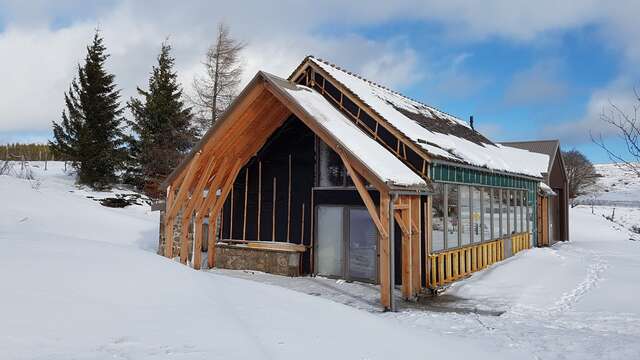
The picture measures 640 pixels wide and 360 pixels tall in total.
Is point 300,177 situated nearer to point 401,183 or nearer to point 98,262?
point 401,183

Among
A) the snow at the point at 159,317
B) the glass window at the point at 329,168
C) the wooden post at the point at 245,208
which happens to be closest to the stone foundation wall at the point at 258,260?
the wooden post at the point at 245,208

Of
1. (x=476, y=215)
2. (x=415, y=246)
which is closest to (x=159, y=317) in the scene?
(x=415, y=246)

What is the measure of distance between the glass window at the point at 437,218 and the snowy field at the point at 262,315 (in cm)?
114

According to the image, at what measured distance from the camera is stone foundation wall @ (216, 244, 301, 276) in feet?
41.6

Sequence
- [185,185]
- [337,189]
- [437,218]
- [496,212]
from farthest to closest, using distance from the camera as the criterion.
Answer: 1. [496,212]
2. [337,189]
3. [185,185]
4. [437,218]

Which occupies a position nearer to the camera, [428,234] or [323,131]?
[323,131]

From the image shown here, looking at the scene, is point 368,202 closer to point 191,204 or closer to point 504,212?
point 191,204

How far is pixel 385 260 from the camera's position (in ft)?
30.1

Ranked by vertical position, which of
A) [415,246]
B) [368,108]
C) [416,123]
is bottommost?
[415,246]

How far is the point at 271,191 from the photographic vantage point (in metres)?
13.6

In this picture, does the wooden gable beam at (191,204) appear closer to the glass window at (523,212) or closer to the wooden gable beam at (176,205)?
the wooden gable beam at (176,205)

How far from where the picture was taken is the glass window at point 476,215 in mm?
13055

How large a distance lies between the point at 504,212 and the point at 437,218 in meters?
5.28

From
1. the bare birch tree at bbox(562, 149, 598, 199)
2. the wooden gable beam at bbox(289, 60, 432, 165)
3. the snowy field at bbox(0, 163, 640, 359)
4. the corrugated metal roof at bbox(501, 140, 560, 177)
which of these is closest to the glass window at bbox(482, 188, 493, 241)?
the snowy field at bbox(0, 163, 640, 359)
